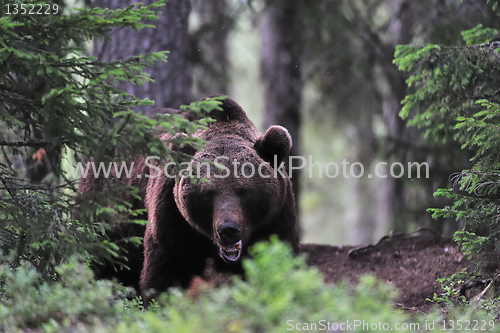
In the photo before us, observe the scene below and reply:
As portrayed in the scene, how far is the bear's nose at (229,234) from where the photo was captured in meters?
5.07

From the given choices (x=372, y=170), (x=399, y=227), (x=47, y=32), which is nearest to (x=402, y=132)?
(x=399, y=227)

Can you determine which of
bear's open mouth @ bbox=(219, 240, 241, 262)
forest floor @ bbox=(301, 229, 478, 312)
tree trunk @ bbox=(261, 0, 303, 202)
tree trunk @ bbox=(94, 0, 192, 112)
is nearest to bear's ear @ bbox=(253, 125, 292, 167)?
bear's open mouth @ bbox=(219, 240, 241, 262)

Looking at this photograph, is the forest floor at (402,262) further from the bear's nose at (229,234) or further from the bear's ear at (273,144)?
the bear's nose at (229,234)

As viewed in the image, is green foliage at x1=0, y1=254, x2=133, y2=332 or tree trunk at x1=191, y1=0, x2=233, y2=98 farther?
tree trunk at x1=191, y1=0, x2=233, y2=98

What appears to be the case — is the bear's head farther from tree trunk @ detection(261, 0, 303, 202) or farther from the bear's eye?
tree trunk @ detection(261, 0, 303, 202)

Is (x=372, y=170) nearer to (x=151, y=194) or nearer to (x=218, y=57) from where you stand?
(x=218, y=57)

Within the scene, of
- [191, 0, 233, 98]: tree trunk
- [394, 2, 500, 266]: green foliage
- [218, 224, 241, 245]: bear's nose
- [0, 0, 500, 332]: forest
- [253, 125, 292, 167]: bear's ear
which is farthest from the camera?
[191, 0, 233, 98]: tree trunk

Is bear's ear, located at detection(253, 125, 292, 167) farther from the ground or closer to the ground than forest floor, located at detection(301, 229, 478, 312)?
farther from the ground

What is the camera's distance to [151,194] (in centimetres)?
636

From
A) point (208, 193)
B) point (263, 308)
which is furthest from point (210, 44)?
point (263, 308)

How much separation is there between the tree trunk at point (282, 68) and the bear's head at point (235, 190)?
6.81 m

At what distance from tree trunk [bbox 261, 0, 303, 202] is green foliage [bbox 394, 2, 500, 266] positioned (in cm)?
587

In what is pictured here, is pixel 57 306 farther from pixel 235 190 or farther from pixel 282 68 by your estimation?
pixel 282 68

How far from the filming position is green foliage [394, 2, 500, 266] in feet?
17.1
